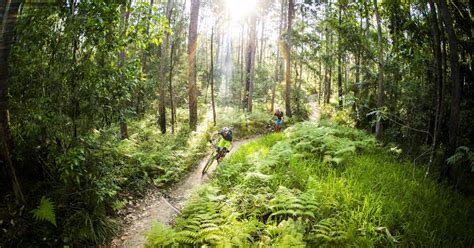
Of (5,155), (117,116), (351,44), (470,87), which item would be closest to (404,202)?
(470,87)

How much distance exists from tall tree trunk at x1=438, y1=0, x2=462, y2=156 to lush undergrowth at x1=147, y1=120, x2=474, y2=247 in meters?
1.30

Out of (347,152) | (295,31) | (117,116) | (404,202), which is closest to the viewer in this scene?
(404,202)

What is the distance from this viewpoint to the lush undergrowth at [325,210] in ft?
13.2

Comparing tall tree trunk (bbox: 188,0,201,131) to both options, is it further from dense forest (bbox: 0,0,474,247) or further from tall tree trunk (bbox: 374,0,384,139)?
tall tree trunk (bbox: 374,0,384,139)

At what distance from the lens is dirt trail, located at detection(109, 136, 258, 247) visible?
5.09 meters

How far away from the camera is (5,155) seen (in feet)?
12.8

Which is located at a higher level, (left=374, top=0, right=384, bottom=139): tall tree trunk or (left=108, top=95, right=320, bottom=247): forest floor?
(left=374, top=0, right=384, bottom=139): tall tree trunk

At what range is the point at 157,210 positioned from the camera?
247 inches

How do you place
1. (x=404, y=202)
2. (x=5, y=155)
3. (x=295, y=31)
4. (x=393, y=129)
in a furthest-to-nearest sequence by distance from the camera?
(x=295, y=31), (x=393, y=129), (x=404, y=202), (x=5, y=155)

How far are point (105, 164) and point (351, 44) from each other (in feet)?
43.7

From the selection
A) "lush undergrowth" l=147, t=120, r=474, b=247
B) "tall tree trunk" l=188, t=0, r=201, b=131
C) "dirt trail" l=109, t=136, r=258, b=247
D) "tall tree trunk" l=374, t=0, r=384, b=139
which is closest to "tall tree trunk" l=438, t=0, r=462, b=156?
"lush undergrowth" l=147, t=120, r=474, b=247

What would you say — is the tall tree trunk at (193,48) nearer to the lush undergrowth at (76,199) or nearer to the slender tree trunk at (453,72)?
the lush undergrowth at (76,199)

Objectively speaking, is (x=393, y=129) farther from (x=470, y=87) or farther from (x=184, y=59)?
(x=184, y=59)

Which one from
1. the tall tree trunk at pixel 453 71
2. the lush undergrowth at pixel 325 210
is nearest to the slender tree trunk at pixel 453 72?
the tall tree trunk at pixel 453 71
